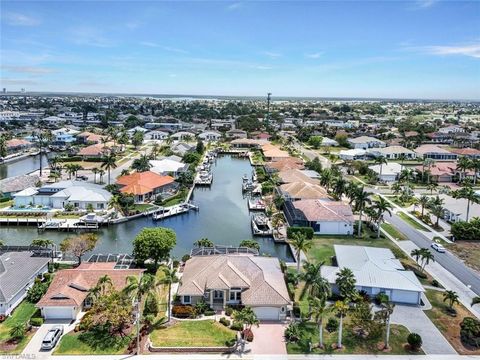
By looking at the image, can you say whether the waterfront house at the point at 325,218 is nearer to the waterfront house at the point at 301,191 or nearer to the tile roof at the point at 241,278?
the waterfront house at the point at 301,191

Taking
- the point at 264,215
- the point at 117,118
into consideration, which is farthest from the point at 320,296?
the point at 117,118

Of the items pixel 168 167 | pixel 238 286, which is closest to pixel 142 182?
pixel 168 167

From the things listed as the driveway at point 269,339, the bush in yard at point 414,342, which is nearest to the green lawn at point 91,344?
the driveway at point 269,339

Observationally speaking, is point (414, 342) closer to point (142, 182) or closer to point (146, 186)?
point (146, 186)

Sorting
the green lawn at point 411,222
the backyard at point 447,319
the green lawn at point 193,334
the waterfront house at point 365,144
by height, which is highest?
the waterfront house at point 365,144

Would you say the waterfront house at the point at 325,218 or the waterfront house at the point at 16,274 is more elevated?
the waterfront house at the point at 325,218

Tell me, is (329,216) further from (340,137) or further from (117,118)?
(117,118)
